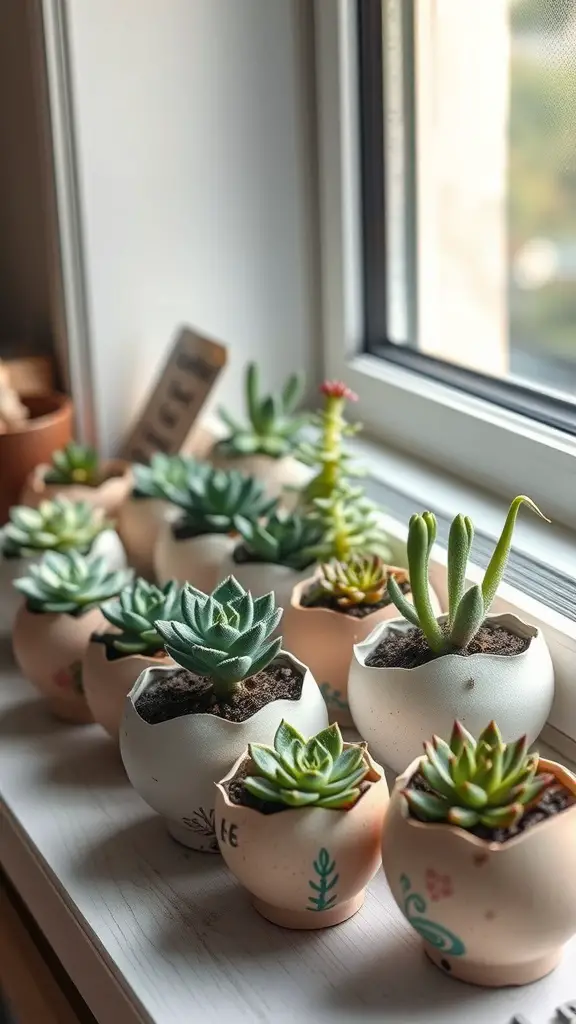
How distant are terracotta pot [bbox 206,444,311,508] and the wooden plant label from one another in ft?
0.30

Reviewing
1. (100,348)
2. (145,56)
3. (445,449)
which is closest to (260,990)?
(445,449)

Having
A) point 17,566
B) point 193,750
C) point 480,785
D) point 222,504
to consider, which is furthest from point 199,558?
point 480,785

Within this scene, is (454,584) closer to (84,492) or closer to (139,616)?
(139,616)

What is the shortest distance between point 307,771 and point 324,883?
2.3 inches

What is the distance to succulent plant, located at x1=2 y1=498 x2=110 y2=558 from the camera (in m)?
0.97

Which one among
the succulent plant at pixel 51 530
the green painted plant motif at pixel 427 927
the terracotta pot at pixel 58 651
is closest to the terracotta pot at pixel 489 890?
the green painted plant motif at pixel 427 927

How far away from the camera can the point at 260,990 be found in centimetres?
64

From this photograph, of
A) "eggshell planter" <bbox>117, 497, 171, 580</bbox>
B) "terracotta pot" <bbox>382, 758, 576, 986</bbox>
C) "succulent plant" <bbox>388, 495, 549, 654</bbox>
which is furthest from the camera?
"eggshell planter" <bbox>117, 497, 171, 580</bbox>

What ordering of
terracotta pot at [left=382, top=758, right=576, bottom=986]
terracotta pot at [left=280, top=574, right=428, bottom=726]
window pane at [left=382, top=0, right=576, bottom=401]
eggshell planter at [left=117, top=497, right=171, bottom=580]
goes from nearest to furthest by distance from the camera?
terracotta pot at [left=382, top=758, right=576, bottom=986] < terracotta pot at [left=280, top=574, right=428, bottom=726] < window pane at [left=382, top=0, right=576, bottom=401] < eggshell planter at [left=117, top=497, right=171, bottom=580]

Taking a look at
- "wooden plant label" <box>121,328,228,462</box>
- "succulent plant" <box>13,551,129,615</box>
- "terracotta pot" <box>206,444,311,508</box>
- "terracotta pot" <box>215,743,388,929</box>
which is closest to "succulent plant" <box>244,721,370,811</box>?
"terracotta pot" <box>215,743,388,929</box>

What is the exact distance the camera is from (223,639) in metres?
0.72

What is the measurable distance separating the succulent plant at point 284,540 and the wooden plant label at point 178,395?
8.8 inches

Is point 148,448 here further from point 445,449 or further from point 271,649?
point 271,649

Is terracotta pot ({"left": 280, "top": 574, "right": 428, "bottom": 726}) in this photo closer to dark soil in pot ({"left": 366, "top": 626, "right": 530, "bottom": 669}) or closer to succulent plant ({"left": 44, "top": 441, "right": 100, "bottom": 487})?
dark soil in pot ({"left": 366, "top": 626, "right": 530, "bottom": 669})
